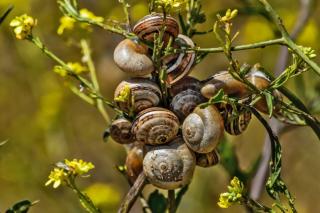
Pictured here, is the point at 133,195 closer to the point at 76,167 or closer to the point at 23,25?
the point at 76,167

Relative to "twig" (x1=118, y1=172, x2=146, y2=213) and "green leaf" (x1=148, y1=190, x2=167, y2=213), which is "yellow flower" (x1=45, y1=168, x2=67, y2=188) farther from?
"green leaf" (x1=148, y1=190, x2=167, y2=213)

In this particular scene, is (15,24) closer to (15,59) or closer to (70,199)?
(70,199)

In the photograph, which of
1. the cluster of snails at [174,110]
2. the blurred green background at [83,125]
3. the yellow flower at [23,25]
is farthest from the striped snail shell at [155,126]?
the blurred green background at [83,125]

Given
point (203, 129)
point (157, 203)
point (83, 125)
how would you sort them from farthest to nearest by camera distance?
point (83, 125)
point (157, 203)
point (203, 129)

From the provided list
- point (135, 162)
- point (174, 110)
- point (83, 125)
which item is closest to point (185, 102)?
point (174, 110)

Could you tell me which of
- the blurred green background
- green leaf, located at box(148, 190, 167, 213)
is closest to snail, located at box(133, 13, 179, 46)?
green leaf, located at box(148, 190, 167, 213)

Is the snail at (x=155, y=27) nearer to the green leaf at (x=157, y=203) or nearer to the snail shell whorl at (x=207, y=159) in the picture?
the snail shell whorl at (x=207, y=159)

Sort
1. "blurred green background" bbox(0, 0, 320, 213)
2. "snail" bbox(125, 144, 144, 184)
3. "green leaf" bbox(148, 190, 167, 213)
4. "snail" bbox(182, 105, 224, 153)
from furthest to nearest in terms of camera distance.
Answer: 1. "blurred green background" bbox(0, 0, 320, 213)
2. "green leaf" bbox(148, 190, 167, 213)
3. "snail" bbox(125, 144, 144, 184)
4. "snail" bbox(182, 105, 224, 153)
